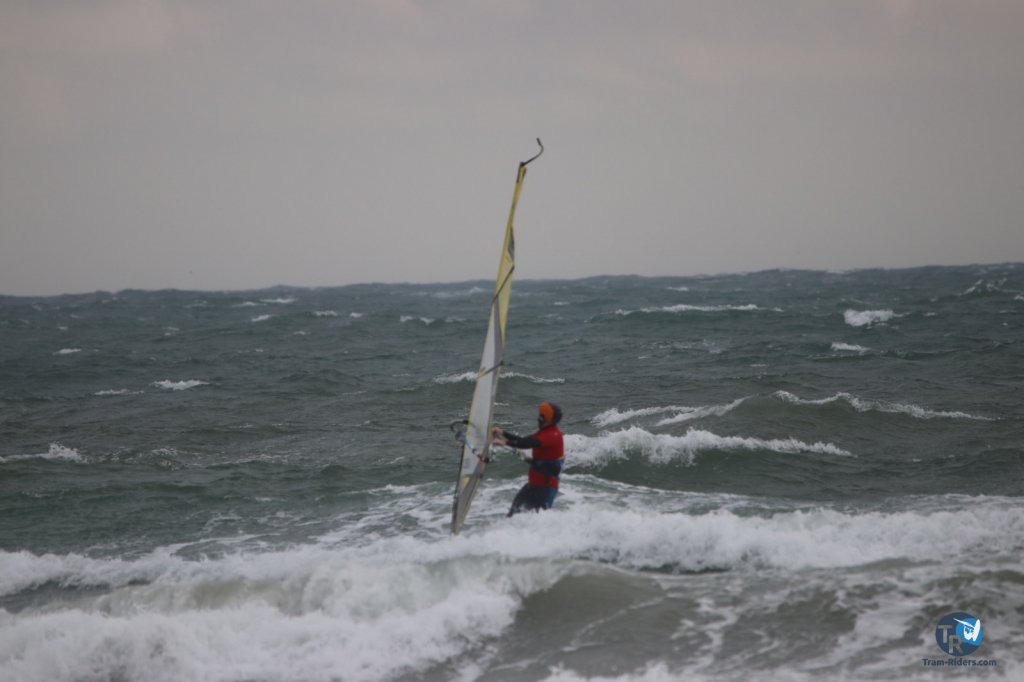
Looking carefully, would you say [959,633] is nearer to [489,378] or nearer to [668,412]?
[489,378]

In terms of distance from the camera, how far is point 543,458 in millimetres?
7762

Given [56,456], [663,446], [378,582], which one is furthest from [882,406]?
[56,456]

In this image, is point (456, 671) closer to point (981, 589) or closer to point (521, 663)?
point (521, 663)

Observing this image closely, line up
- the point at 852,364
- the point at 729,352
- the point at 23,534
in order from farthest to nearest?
1. the point at 729,352
2. the point at 852,364
3. the point at 23,534

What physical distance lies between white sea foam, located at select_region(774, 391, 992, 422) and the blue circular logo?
28.3 feet

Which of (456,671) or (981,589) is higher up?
(981,589)

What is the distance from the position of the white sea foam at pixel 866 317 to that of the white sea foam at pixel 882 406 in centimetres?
1609

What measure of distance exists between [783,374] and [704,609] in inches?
523

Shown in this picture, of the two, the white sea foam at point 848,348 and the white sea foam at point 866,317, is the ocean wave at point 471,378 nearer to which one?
the white sea foam at point 848,348

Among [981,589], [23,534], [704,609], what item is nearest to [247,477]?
[23,534]

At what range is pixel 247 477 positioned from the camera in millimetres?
11914

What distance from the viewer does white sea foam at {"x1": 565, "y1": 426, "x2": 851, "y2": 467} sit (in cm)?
1213

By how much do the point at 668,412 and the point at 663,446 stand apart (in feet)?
9.87

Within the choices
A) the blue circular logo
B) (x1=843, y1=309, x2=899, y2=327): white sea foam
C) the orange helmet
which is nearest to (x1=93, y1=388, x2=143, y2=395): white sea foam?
the orange helmet
